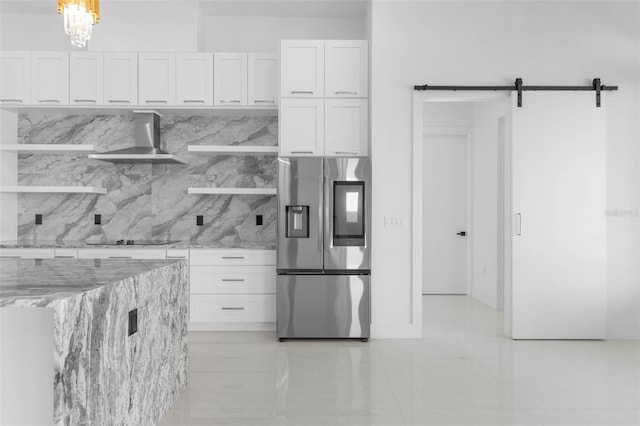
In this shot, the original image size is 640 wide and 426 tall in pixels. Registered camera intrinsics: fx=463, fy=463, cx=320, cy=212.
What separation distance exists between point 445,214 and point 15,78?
18.4ft

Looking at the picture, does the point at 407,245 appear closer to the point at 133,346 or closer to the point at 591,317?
the point at 591,317

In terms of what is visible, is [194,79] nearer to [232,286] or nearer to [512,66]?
[232,286]

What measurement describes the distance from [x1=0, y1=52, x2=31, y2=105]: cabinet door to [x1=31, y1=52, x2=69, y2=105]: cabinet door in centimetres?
6

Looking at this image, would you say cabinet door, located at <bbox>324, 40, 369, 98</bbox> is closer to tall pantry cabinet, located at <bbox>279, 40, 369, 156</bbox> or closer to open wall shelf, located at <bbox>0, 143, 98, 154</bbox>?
tall pantry cabinet, located at <bbox>279, 40, 369, 156</bbox>

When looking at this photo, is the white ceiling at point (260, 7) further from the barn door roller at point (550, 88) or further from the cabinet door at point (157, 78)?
the barn door roller at point (550, 88)

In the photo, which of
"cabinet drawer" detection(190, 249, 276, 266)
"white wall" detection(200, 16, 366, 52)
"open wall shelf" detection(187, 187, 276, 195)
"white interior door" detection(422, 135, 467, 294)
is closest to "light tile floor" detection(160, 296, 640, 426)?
"cabinet drawer" detection(190, 249, 276, 266)

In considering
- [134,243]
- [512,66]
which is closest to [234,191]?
[134,243]

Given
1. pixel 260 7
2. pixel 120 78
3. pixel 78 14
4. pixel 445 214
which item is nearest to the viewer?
pixel 78 14

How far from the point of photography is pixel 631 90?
4.52 m

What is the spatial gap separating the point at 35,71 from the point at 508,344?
543cm

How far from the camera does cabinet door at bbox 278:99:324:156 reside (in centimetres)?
454

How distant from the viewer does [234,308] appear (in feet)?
15.3

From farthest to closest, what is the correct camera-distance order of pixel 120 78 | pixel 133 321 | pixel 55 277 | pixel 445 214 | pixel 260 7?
1. pixel 445 214
2. pixel 260 7
3. pixel 120 78
4. pixel 133 321
5. pixel 55 277

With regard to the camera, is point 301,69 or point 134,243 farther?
point 134,243
